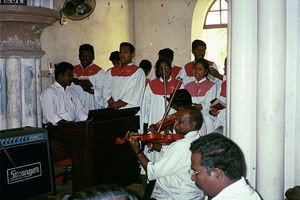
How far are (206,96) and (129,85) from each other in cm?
122

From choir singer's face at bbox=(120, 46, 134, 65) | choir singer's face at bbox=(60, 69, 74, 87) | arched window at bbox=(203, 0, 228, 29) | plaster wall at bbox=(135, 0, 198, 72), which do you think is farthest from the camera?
arched window at bbox=(203, 0, 228, 29)

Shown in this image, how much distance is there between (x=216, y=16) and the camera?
896 centimetres

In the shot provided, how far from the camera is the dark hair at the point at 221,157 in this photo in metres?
1.77

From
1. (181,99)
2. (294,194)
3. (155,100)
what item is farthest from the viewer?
(155,100)

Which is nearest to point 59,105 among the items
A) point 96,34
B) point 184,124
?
point 184,124

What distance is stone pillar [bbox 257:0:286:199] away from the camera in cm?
255

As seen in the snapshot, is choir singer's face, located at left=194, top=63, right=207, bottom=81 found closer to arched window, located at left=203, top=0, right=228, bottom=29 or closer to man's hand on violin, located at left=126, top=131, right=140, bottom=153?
man's hand on violin, located at left=126, top=131, right=140, bottom=153

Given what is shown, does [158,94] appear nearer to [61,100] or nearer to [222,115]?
[222,115]

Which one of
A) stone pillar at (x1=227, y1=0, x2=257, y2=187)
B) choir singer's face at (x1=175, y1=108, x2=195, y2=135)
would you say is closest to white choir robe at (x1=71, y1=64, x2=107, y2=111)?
choir singer's face at (x1=175, y1=108, x2=195, y2=135)

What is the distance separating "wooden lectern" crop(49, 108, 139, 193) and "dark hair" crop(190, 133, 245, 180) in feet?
7.11

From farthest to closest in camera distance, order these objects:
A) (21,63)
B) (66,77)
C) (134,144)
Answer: (66,77) < (21,63) < (134,144)

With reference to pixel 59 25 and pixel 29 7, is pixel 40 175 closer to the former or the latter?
pixel 29 7

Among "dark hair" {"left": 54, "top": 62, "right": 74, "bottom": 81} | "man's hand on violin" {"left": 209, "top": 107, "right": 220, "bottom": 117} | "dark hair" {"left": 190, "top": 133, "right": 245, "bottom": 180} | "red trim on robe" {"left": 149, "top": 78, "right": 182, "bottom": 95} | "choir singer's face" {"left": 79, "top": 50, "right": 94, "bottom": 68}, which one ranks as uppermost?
"choir singer's face" {"left": 79, "top": 50, "right": 94, "bottom": 68}

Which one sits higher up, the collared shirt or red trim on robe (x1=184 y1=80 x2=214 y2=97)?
red trim on robe (x1=184 y1=80 x2=214 y2=97)
